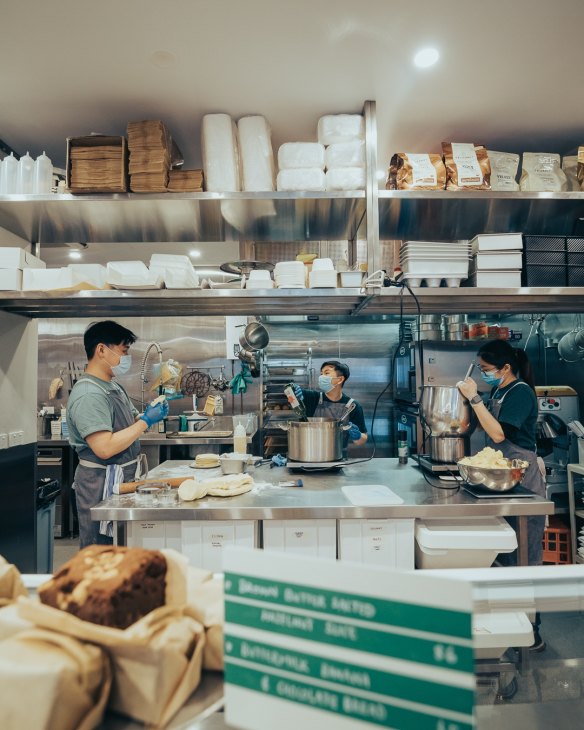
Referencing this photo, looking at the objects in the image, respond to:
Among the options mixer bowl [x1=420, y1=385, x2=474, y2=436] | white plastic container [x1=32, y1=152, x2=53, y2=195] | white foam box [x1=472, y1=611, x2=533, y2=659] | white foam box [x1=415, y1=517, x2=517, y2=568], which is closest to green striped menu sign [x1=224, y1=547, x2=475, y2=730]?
white foam box [x1=472, y1=611, x2=533, y2=659]

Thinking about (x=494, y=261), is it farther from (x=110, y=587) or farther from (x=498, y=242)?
(x=110, y=587)

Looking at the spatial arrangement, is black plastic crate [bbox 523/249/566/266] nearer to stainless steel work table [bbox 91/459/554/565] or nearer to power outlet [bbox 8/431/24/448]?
stainless steel work table [bbox 91/459/554/565]

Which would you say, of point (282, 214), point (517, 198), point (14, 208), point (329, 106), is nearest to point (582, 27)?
point (517, 198)

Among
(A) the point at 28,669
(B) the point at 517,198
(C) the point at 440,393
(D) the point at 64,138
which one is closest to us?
(A) the point at 28,669

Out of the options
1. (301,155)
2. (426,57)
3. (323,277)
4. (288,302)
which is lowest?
(288,302)

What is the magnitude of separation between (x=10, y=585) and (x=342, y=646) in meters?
0.57

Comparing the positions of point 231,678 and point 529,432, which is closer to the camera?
point 231,678

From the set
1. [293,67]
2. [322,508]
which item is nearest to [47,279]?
[293,67]

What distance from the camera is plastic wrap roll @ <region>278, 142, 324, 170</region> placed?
8.75 ft

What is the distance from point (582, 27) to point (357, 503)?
2.41 meters

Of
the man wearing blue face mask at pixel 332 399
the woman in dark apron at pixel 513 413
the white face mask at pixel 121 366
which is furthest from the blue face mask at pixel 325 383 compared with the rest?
the white face mask at pixel 121 366

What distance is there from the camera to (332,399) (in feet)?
14.3

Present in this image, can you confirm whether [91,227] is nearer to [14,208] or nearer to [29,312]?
[14,208]

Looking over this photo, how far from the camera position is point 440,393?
2.57 meters
